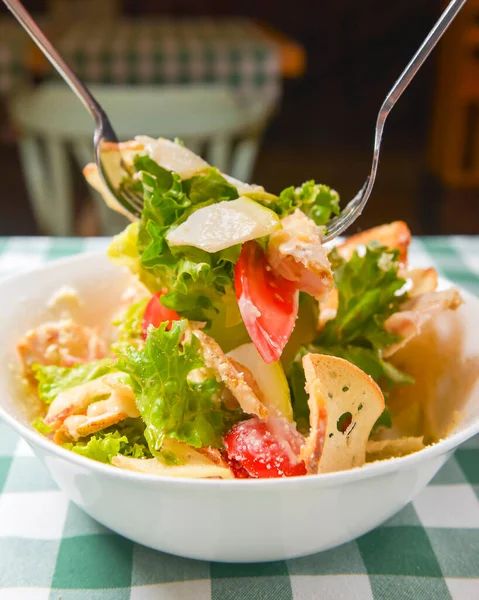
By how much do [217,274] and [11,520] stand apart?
16.0 inches

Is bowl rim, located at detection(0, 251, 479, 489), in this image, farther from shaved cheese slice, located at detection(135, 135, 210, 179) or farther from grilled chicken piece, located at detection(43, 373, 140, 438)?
shaved cheese slice, located at detection(135, 135, 210, 179)

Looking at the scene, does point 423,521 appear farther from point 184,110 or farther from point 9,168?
point 9,168

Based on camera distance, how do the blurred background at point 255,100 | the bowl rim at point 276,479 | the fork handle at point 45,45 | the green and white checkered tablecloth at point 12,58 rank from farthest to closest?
1. the green and white checkered tablecloth at point 12,58
2. the blurred background at point 255,100
3. the fork handle at point 45,45
4. the bowl rim at point 276,479

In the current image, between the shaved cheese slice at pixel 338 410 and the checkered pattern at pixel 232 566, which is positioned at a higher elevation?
the shaved cheese slice at pixel 338 410

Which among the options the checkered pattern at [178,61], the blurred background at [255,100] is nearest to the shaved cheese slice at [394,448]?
the blurred background at [255,100]

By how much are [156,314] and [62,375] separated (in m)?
0.18

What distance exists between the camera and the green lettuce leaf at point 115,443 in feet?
2.41

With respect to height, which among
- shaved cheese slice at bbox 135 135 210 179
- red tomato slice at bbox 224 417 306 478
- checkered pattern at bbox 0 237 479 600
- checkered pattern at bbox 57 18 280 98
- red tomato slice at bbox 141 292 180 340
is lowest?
checkered pattern at bbox 57 18 280 98

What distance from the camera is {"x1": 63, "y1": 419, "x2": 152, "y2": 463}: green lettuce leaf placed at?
0.73 m

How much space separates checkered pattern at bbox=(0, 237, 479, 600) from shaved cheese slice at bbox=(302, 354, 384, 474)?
14cm

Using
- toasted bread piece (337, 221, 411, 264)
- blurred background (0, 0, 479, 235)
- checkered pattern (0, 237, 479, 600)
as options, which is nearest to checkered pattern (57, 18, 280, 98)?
blurred background (0, 0, 479, 235)

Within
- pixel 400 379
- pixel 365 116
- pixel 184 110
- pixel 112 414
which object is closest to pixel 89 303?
pixel 112 414

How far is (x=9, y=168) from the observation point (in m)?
5.34

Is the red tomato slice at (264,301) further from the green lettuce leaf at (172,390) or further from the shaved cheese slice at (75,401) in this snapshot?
the shaved cheese slice at (75,401)
